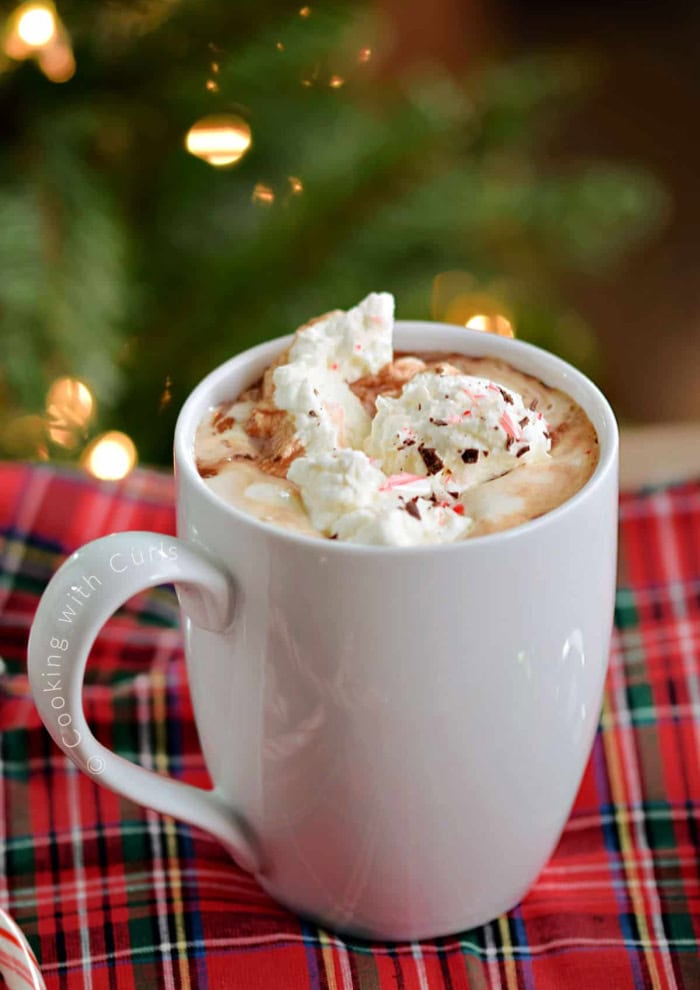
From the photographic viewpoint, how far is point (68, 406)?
45.8 inches

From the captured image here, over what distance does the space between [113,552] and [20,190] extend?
1.83 ft

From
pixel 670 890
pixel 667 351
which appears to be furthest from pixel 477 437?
pixel 667 351

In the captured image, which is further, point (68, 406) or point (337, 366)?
point (68, 406)

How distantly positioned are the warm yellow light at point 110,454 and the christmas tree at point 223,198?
0.02 metres

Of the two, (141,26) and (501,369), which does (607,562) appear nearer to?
(501,369)

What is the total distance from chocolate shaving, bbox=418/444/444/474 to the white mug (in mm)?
70

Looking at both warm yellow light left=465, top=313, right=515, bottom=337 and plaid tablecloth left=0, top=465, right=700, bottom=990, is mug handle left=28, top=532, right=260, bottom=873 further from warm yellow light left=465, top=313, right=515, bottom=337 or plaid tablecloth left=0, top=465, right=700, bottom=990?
warm yellow light left=465, top=313, right=515, bottom=337

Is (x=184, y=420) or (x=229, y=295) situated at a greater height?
(x=184, y=420)

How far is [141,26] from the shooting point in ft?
3.35

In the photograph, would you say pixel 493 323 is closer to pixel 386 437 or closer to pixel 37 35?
pixel 37 35

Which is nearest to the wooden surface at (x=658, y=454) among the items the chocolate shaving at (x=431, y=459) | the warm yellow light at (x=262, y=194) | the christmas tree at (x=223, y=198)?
the christmas tree at (x=223, y=198)

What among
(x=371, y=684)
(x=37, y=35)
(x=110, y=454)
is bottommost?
(x=110, y=454)

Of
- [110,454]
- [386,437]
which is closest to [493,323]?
[110,454]

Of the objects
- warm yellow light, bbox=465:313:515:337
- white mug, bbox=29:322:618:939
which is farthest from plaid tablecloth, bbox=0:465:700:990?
warm yellow light, bbox=465:313:515:337
